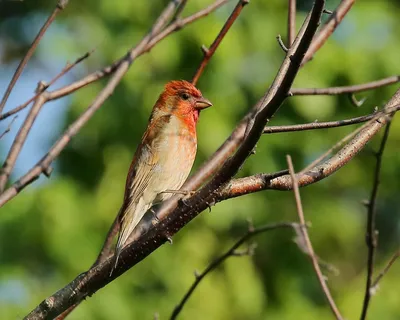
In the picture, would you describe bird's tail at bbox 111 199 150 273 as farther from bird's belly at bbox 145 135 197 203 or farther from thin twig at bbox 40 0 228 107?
thin twig at bbox 40 0 228 107

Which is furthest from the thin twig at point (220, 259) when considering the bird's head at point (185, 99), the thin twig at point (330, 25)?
the bird's head at point (185, 99)

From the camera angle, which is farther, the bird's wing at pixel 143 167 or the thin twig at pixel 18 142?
the bird's wing at pixel 143 167

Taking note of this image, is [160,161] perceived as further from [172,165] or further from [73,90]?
[73,90]

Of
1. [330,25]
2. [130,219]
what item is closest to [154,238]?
[130,219]

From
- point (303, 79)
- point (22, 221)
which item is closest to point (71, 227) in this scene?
point (22, 221)

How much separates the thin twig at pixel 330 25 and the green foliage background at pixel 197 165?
9.80 feet

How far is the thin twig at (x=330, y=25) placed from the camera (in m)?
3.78

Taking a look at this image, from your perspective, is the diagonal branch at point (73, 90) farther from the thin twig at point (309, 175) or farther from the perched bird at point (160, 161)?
the perched bird at point (160, 161)

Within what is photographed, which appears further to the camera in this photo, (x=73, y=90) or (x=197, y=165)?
(x=197, y=165)

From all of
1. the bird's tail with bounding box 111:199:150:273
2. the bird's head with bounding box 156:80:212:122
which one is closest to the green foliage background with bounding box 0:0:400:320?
the bird's head with bounding box 156:80:212:122

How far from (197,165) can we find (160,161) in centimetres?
271

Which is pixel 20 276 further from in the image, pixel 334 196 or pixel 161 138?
pixel 334 196

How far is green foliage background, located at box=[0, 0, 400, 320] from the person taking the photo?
707 centimetres

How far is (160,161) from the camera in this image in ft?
14.8
